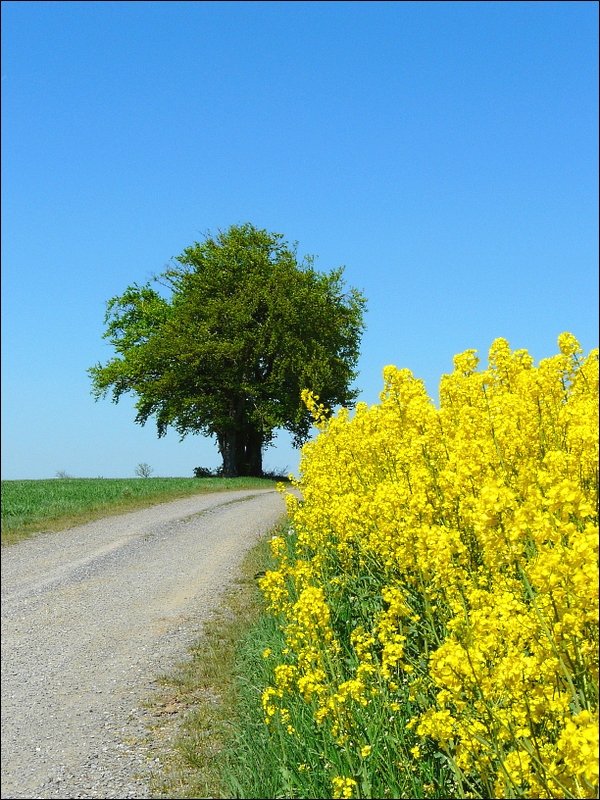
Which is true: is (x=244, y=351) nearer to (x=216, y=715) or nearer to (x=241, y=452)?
(x=241, y=452)

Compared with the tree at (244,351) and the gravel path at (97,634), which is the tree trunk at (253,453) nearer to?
the tree at (244,351)

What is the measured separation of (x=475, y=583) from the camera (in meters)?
5.71

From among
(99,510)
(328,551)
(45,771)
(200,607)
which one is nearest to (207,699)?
(45,771)

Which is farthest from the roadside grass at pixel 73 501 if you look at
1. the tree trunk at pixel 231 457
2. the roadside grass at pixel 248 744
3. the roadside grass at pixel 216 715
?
the tree trunk at pixel 231 457

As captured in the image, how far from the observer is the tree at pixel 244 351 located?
36719mm

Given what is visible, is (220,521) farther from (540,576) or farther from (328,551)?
(540,576)

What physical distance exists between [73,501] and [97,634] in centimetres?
1163

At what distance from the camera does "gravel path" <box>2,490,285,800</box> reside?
639 centimetres

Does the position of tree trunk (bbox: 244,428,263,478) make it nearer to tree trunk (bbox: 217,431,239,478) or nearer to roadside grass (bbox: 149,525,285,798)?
tree trunk (bbox: 217,431,239,478)

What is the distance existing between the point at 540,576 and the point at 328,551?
552cm

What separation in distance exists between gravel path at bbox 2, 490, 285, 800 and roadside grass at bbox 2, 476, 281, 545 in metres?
0.75

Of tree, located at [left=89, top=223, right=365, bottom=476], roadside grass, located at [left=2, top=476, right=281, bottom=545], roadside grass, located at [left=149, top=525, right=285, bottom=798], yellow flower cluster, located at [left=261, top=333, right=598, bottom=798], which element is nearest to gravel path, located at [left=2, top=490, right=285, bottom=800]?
roadside grass, located at [left=149, top=525, right=285, bottom=798]

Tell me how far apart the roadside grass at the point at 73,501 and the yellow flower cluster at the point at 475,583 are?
964cm

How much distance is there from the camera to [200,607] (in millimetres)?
10656
